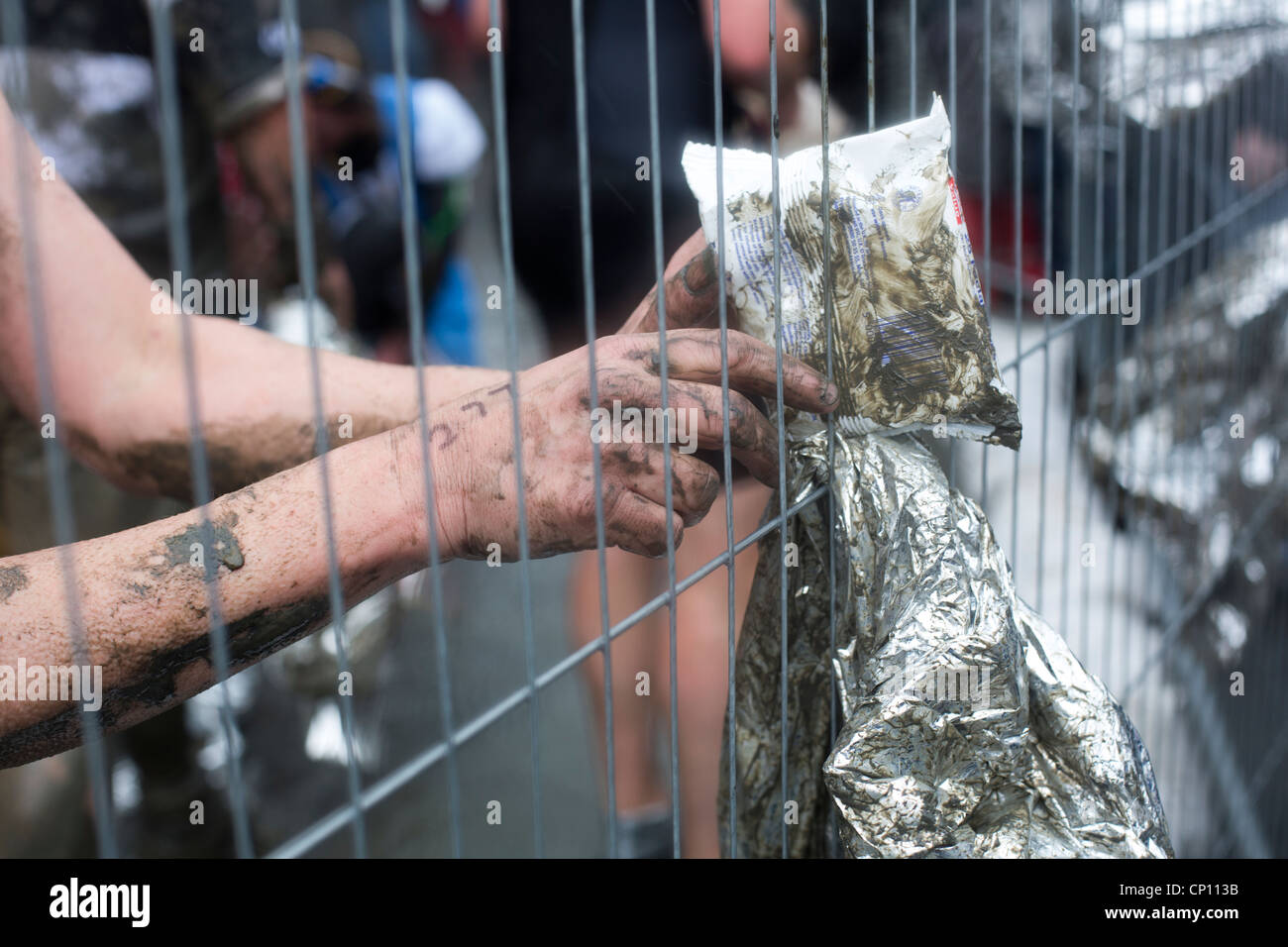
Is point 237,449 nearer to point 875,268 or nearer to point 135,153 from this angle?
point 875,268

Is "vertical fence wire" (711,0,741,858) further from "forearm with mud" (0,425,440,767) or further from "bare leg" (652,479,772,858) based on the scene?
"bare leg" (652,479,772,858)

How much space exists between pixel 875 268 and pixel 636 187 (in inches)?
23.6

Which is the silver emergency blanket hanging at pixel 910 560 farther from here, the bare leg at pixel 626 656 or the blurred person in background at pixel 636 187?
the bare leg at pixel 626 656

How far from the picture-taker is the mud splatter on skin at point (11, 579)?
74cm

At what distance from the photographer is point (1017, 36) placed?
1.16 m

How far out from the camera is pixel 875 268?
3.16 ft

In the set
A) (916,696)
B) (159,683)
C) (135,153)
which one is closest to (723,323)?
(916,696)

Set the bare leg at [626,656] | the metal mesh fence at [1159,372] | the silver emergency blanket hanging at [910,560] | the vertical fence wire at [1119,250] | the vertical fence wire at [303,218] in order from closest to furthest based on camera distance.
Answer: the vertical fence wire at [303,218], the silver emergency blanket hanging at [910,560], the vertical fence wire at [1119,250], the metal mesh fence at [1159,372], the bare leg at [626,656]

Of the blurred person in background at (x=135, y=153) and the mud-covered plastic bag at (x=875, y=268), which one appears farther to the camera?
the blurred person in background at (x=135, y=153)

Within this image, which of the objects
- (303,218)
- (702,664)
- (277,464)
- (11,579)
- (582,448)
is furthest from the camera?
(702,664)

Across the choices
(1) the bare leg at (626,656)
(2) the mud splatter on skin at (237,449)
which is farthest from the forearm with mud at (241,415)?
(1) the bare leg at (626,656)

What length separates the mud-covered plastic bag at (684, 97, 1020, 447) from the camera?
95 centimetres

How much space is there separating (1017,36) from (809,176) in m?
A: 0.39

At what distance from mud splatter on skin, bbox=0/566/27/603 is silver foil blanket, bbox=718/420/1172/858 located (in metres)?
0.64
